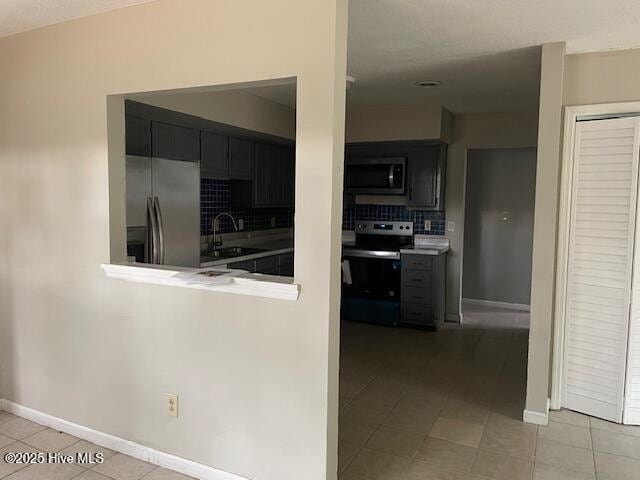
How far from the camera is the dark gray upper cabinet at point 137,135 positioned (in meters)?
3.33

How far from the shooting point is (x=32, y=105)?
295 centimetres

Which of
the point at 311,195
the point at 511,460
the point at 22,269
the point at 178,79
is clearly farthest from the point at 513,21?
the point at 22,269

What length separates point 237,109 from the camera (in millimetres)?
4344

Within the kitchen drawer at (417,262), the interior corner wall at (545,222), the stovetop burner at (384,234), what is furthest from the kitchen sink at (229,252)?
the interior corner wall at (545,222)

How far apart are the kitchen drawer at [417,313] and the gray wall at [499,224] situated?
1753 millimetres

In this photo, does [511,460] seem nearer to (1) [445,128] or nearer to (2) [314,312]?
(2) [314,312]

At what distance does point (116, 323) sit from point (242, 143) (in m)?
2.46

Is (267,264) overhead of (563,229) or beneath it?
beneath

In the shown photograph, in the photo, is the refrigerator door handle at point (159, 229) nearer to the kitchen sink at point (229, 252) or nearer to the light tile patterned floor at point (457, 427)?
the kitchen sink at point (229, 252)

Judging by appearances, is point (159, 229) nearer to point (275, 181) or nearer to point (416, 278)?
point (275, 181)

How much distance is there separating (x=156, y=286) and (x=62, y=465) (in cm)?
109

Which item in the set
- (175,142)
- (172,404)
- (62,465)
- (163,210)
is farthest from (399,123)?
(62,465)

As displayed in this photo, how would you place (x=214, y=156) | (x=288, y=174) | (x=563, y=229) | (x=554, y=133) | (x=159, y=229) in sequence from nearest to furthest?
1. (x=554, y=133)
2. (x=563, y=229)
3. (x=159, y=229)
4. (x=214, y=156)
5. (x=288, y=174)

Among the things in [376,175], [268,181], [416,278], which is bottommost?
[416,278]
